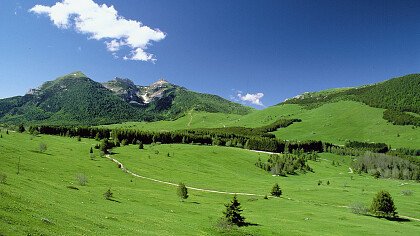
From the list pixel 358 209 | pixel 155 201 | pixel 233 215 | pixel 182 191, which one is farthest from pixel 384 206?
pixel 155 201

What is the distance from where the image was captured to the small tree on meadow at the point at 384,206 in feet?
303

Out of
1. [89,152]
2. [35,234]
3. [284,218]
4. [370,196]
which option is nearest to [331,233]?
[284,218]

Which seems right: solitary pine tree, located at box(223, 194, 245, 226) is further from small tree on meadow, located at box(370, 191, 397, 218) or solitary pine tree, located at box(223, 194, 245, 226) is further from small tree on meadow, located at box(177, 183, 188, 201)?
small tree on meadow, located at box(370, 191, 397, 218)

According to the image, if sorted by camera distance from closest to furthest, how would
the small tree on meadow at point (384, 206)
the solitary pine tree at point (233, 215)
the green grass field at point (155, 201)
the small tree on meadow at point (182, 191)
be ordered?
the green grass field at point (155, 201) < the solitary pine tree at point (233, 215) < the small tree on meadow at point (182, 191) < the small tree on meadow at point (384, 206)

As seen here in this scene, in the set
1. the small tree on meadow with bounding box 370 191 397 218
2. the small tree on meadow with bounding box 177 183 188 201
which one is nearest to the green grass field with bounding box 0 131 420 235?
the small tree on meadow with bounding box 177 183 188 201

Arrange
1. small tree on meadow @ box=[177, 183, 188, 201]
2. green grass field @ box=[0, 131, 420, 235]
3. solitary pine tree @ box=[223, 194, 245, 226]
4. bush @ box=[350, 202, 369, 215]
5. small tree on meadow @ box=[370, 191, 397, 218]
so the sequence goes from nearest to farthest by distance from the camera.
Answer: green grass field @ box=[0, 131, 420, 235]
solitary pine tree @ box=[223, 194, 245, 226]
small tree on meadow @ box=[177, 183, 188, 201]
small tree on meadow @ box=[370, 191, 397, 218]
bush @ box=[350, 202, 369, 215]

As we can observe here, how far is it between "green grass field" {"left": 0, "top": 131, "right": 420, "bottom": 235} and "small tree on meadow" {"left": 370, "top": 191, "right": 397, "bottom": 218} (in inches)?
216

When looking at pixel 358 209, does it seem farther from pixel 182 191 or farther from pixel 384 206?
pixel 182 191

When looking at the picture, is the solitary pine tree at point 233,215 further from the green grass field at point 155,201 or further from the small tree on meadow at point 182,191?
the small tree on meadow at point 182,191

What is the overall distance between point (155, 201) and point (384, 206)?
61135 mm

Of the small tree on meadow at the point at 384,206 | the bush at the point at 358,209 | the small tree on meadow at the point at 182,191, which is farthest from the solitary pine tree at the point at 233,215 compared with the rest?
the small tree on meadow at the point at 384,206

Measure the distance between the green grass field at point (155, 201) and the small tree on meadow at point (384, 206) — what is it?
5.50 metres

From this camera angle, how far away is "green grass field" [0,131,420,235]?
41812mm

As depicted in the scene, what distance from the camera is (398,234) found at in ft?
230
